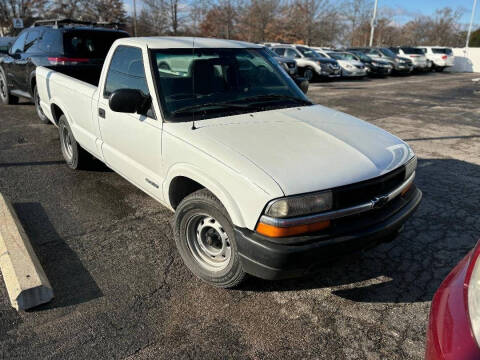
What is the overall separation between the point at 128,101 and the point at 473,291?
9.06 feet

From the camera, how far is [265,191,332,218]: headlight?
7.76ft

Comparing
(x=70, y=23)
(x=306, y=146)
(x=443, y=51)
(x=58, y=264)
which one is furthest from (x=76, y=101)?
(x=443, y=51)

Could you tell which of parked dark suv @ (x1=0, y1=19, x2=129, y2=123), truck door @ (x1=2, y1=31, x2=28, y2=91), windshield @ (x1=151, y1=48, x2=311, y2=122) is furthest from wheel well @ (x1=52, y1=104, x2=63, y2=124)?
truck door @ (x1=2, y1=31, x2=28, y2=91)

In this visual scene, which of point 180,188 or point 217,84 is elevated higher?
point 217,84

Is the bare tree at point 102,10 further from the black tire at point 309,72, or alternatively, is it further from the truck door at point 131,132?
the truck door at point 131,132

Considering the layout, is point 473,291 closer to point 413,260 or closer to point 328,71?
point 413,260

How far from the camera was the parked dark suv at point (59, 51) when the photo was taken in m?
7.22

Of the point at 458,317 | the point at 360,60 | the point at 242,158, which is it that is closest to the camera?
the point at 458,317

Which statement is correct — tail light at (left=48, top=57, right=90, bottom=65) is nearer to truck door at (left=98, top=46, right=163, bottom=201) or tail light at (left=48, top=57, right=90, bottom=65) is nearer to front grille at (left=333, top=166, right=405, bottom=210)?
truck door at (left=98, top=46, right=163, bottom=201)

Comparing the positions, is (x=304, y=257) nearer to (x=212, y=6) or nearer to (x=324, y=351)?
(x=324, y=351)

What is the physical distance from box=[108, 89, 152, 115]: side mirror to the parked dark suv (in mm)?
3788

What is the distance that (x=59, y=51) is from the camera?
24.1 feet

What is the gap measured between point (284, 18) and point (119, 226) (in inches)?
1689

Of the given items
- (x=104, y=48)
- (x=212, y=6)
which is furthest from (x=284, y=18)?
(x=104, y=48)
